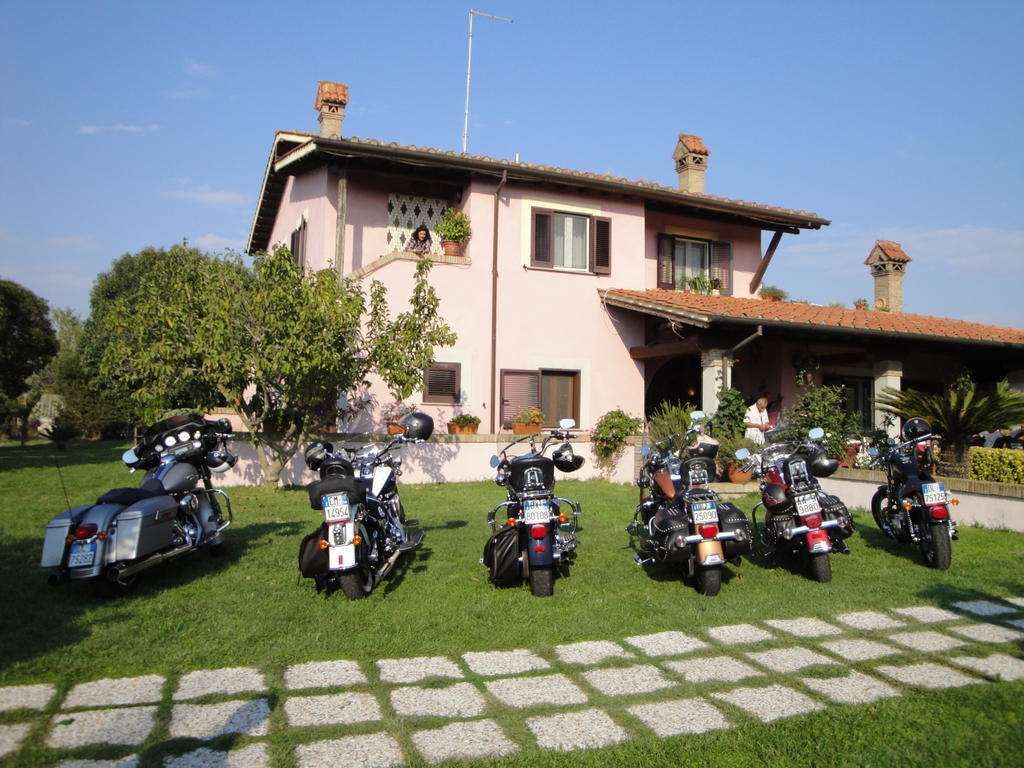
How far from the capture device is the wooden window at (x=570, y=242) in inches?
569

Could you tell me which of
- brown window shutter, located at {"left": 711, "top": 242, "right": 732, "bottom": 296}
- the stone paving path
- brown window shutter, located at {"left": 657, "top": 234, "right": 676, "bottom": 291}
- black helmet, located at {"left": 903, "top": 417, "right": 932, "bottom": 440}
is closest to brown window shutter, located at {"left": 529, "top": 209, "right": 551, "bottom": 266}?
brown window shutter, located at {"left": 657, "top": 234, "right": 676, "bottom": 291}

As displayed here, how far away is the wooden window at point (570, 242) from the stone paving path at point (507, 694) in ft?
34.9

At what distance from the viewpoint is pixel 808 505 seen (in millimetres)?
6020

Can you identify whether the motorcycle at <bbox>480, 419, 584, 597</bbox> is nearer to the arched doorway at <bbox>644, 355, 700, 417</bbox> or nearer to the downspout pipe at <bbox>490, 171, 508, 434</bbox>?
the downspout pipe at <bbox>490, 171, 508, 434</bbox>

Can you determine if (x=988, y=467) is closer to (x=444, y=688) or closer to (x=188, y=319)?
(x=444, y=688)

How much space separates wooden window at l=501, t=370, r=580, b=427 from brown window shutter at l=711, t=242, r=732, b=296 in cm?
455

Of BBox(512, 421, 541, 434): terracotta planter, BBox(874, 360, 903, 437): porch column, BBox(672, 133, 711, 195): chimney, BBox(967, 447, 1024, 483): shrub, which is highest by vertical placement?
BBox(672, 133, 711, 195): chimney

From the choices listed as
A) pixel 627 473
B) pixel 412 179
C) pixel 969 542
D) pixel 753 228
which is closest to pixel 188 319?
pixel 412 179

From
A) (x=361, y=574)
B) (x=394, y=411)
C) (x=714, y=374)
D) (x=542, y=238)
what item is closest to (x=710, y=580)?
(x=361, y=574)

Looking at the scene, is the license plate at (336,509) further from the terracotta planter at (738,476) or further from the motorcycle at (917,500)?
the terracotta planter at (738,476)

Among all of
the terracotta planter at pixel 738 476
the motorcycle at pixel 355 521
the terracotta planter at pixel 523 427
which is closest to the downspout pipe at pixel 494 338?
the terracotta planter at pixel 523 427

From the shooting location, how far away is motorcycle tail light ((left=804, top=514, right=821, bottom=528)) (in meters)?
5.95

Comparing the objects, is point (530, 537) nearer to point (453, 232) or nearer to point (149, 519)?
point (149, 519)

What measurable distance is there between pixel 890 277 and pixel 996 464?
1135 centimetres
